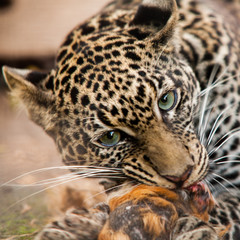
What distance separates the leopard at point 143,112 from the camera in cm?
320

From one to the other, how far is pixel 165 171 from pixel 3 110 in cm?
504

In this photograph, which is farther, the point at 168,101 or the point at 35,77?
the point at 35,77

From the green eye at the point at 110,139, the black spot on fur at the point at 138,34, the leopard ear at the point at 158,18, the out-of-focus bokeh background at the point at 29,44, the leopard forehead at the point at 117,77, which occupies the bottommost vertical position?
the out-of-focus bokeh background at the point at 29,44

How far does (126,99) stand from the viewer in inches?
127

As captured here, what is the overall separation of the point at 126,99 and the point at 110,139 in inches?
16.2

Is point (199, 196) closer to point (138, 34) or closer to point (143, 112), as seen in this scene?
point (143, 112)

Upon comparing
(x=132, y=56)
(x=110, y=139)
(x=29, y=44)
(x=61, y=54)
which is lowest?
(x=29, y=44)

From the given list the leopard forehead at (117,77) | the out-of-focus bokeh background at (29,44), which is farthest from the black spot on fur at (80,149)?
the out-of-focus bokeh background at (29,44)

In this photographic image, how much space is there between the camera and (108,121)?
3275 millimetres

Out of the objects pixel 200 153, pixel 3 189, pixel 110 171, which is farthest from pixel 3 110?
pixel 200 153

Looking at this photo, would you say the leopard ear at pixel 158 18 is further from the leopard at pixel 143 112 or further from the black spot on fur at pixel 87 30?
the black spot on fur at pixel 87 30

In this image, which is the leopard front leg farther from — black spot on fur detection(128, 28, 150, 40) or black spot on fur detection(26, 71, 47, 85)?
black spot on fur detection(128, 28, 150, 40)

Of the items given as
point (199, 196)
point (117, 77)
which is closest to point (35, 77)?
point (117, 77)

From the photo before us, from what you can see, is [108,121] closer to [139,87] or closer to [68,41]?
[139,87]
